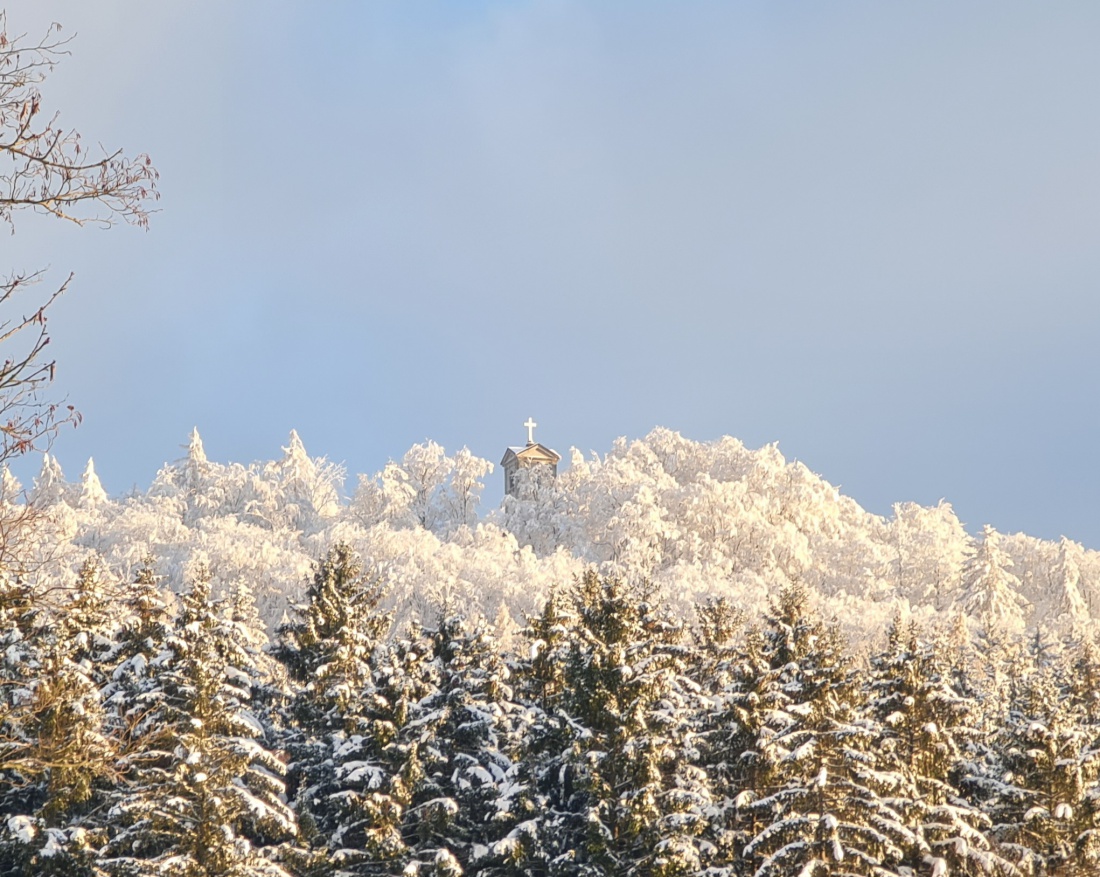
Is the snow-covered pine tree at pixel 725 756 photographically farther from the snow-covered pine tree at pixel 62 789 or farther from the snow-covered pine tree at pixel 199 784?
the snow-covered pine tree at pixel 62 789

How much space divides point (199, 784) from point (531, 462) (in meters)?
58.4

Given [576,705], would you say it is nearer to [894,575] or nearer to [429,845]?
[429,845]

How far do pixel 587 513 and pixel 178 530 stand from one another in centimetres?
2360

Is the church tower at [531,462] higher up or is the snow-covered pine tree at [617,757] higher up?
the church tower at [531,462]

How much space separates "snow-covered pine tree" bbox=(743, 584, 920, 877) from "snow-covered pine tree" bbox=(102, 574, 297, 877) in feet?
30.9

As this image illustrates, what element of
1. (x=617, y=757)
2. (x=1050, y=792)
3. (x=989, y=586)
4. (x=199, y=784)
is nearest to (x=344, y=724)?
(x=199, y=784)

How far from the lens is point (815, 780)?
23.0 meters

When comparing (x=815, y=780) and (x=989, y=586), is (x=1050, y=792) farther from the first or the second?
(x=989, y=586)

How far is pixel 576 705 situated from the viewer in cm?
2489

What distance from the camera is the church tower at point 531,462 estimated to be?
263 feet

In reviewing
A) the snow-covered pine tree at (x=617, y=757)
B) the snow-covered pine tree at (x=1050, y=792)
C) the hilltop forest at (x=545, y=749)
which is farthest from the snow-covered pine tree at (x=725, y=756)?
the snow-covered pine tree at (x=1050, y=792)

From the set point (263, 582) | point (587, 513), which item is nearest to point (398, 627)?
point (263, 582)

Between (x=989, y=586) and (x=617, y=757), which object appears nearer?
(x=617, y=757)

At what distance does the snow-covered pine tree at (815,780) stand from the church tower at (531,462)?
5445cm
